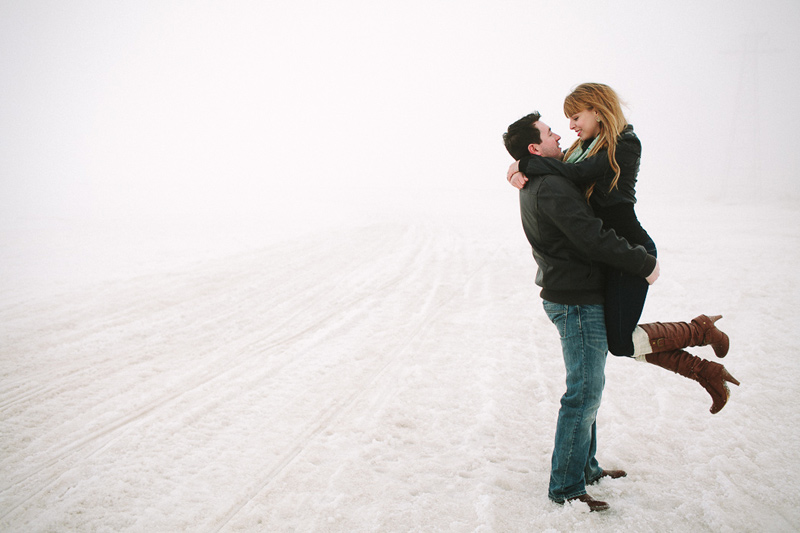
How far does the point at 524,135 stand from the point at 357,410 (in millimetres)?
2417

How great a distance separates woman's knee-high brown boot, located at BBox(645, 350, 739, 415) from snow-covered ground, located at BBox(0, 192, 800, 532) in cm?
66

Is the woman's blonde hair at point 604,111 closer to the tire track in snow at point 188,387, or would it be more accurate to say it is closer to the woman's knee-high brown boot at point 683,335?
the woman's knee-high brown boot at point 683,335

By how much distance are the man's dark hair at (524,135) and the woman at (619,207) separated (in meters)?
0.10

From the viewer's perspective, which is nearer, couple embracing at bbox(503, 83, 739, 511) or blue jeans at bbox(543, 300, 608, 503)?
couple embracing at bbox(503, 83, 739, 511)

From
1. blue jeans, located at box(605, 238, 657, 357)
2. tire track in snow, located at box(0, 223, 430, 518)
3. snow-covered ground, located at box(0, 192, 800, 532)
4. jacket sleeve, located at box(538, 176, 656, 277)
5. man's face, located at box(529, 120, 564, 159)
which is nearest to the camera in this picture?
jacket sleeve, located at box(538, 176, 656, 277)

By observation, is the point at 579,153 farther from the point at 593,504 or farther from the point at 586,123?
the point at 593,504

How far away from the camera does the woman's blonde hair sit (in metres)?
1.94

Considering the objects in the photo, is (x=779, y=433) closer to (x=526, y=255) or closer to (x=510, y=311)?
(x=510, y=311)

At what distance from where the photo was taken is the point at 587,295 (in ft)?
6.68

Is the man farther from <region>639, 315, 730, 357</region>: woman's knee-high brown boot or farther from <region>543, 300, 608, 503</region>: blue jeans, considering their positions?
<region>639, 315, 730, 357</region>: woman's knee-high brown boot

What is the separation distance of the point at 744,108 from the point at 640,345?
86496mm

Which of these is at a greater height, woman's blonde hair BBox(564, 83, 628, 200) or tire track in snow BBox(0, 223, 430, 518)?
woman's blonde hair BBox(564, 83, 628, 200)

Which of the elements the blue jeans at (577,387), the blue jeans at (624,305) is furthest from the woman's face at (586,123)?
the blue jeans at (577,387)

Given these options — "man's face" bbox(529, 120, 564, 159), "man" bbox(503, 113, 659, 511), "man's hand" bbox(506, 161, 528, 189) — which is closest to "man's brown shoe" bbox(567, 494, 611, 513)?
"man" bbox(503, 113, 659, 511)
